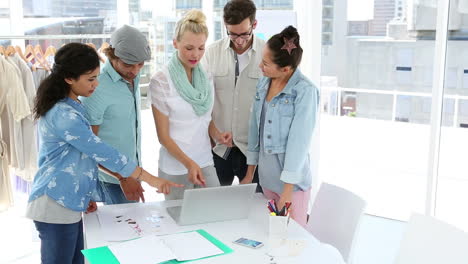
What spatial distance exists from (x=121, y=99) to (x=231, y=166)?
0.69 meters

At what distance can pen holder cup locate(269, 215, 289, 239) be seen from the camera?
1.80 meters

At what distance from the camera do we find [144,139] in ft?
14.2

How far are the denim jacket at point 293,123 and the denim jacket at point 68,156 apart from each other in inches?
25.2

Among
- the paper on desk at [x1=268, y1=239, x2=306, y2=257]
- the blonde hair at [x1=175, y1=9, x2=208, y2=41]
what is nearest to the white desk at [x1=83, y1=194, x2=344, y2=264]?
→ the paper on desk at [x1=268, y1=239, x2=306, y2=257]

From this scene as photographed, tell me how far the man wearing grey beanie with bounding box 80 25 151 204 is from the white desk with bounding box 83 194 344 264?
0.24 metres

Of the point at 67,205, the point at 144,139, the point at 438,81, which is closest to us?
the point at 67,205

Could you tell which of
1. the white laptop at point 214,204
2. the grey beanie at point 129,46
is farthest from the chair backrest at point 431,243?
the grey beanie at point 129,46

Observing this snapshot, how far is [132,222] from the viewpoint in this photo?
1988 millimetres

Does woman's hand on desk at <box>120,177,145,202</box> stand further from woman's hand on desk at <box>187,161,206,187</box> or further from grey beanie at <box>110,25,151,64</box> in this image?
grey beanie at <box>110,25,151,64</box>

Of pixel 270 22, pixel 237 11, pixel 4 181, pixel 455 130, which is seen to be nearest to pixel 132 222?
pixel 237 11

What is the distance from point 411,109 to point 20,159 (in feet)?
10.6

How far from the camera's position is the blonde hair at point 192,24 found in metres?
2.17

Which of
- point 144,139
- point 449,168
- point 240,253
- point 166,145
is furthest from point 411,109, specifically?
point 240,253

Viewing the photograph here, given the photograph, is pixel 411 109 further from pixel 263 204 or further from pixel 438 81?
pixel 263 204
